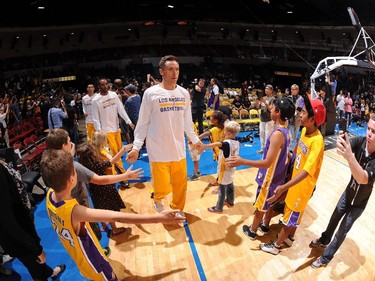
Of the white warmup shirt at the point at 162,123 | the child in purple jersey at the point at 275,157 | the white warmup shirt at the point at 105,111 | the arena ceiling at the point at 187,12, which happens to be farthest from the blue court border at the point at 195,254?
the arena ceiling at the point at 187,12

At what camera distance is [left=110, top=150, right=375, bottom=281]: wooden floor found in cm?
330

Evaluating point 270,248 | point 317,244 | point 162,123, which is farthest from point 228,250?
point 162,123

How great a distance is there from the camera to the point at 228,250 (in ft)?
12.1

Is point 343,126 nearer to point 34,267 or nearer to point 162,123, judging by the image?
point 162,123

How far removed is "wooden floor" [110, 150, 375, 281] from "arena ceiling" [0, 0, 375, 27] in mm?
19525

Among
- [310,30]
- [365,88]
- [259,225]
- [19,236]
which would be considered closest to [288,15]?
[310,30]

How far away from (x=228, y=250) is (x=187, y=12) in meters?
25.9

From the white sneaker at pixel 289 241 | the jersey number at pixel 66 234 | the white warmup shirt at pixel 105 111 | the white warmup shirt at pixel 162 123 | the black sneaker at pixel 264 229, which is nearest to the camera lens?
the jersey number at pixel 66 234

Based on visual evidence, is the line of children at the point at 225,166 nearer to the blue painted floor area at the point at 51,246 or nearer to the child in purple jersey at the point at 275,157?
the child in purple jersey at the point at 275,157

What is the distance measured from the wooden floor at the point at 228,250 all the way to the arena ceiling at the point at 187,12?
1953 centimetres

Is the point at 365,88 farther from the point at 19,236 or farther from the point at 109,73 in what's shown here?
the point at 19,236

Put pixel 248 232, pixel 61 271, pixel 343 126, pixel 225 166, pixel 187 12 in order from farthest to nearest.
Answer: pixel 187 12, pixel 225 166, pixel 248 232, pixel 61 271, pixel 343 126

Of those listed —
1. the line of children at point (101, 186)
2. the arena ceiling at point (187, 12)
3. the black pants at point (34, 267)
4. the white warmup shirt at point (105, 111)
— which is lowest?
the black pants at point (34, 267)

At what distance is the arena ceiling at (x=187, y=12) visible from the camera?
20547 millimetres
